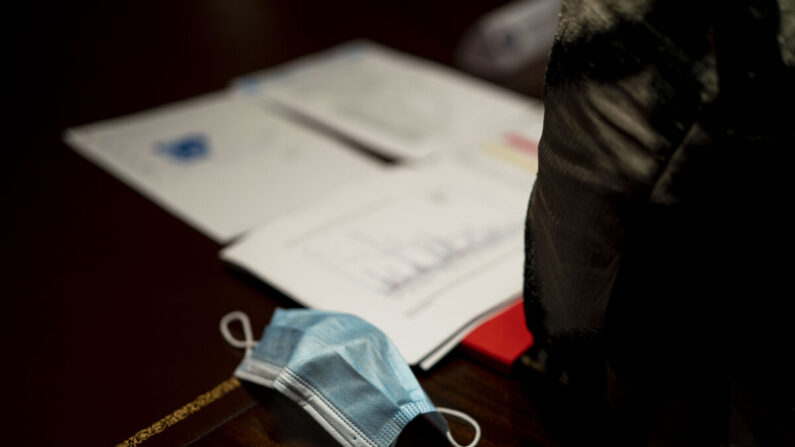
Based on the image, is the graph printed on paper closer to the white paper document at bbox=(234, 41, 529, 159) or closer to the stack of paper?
the stack of paper

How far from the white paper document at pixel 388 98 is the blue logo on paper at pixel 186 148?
0.15 meters

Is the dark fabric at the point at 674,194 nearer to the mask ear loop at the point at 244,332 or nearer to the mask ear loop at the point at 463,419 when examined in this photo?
the mask ear loop at the point at 463,419

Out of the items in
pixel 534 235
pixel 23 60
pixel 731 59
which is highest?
pixel 731 59

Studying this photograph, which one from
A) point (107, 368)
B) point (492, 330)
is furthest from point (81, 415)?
point (492, 330)

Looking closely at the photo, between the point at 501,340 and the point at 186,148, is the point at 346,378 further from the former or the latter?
the point at 186,148

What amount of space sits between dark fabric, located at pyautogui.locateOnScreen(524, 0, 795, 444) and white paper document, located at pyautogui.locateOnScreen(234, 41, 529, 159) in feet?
1.49

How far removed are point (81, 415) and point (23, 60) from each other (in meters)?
0.77

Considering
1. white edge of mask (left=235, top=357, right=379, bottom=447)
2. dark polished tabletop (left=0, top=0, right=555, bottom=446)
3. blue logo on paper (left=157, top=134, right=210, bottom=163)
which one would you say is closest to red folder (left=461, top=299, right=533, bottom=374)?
dark polished tabletop (left=0, top=0, right=555, bottom=446)

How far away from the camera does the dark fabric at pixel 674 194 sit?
383 mm

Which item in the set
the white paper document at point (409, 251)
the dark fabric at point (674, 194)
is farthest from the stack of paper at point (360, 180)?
the dark fabric at point (674, 194)

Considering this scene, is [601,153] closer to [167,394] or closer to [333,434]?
[333,434]

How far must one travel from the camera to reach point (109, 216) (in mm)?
743

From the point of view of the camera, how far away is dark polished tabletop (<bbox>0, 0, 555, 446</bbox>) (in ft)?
1.69

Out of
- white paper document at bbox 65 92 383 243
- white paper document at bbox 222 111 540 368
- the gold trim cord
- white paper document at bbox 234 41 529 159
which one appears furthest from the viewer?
white paper document at bbox 234 41 529 159
